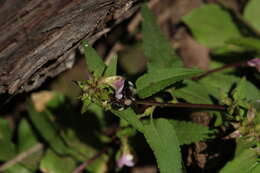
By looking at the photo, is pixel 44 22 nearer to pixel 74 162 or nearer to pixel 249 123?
pixel 249 123

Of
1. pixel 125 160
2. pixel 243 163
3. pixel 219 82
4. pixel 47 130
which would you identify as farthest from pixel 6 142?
pixel 243 163

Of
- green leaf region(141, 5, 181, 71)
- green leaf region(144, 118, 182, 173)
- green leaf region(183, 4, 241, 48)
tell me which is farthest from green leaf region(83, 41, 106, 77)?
green leaf region(183, 4, 241, 48)

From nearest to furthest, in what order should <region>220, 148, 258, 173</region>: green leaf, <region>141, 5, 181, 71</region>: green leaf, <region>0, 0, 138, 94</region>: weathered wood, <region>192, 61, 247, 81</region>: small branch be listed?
<region>0, 0, 138, 94</region>: weathered wood < <region>220, 148, 258, 173</region>: green leaf < <region>141, 5, 181, 71</region>: green leaf < <region>192, 61, 247, 81</region>: small branch

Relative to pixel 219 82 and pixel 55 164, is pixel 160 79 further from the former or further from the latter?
pixel 55 164

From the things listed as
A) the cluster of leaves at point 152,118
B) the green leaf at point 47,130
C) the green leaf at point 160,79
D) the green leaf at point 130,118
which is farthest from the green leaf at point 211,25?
the green leaf at point 130,118

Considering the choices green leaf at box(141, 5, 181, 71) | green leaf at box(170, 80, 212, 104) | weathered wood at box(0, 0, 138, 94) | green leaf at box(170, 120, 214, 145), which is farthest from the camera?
green leaf at box(141, 5, 181, 71)

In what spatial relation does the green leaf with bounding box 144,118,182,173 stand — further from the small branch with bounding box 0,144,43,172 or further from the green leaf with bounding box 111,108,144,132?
the small branch with bounding box 0,144,43,172
